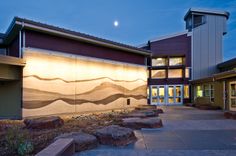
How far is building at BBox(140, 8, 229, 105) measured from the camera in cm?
2528

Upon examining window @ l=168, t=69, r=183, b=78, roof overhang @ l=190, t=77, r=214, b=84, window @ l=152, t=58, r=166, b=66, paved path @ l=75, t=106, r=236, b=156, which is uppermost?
window @ l=152, t=58, r=166, b=66

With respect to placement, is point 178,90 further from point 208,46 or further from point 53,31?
point 53,31

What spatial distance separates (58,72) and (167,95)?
53.7ft

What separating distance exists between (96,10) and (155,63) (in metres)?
117

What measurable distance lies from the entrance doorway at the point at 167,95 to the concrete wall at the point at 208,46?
8.31 ft

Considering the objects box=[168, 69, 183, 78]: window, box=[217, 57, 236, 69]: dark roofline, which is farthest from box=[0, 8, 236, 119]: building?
box=[168, 69, 183, 78]: window

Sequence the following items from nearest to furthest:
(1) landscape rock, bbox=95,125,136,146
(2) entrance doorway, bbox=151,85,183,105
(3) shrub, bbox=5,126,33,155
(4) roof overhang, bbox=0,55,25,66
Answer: (3) shrub, bbox=5,126,33,155
(1) landscape rock, bbox=95,125,136,146
(4) roof overhang, bbox=0,55,25,66
(2) entrance doorway, bbox=151,85,183,105

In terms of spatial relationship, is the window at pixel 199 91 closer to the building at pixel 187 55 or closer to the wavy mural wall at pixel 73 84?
the building at pixel 187 55

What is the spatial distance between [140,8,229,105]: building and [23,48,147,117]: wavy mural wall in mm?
8567

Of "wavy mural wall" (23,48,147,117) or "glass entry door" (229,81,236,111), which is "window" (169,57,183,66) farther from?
"glass entry door" (229,81,236,111)

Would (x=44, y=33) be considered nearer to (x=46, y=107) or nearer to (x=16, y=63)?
(x=16, y=63)

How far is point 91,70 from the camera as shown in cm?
1416

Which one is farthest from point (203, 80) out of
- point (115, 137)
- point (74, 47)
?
point (115, 137)

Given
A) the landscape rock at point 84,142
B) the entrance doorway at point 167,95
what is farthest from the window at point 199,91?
the landscape rock at point 84,142
